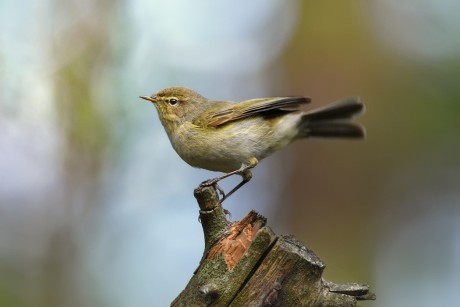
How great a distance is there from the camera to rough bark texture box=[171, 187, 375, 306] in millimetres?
3363

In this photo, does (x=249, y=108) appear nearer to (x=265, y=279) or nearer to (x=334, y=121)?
(x=334, y=121)

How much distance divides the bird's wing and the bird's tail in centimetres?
69

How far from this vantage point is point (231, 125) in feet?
18.0

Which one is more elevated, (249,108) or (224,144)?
(249,108)

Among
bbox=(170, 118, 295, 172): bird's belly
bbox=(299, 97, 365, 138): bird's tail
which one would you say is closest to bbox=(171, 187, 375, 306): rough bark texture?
bbox=(170, 118, 295, 172): bird's belly

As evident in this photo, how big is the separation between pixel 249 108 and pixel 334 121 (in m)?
1.25

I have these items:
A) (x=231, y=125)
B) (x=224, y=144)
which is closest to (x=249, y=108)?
(x=231, y=125)

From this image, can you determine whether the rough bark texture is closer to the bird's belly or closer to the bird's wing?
the bird's belly

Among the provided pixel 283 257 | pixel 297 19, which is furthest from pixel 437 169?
pixel 283 257

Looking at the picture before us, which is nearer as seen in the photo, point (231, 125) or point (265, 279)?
point (265, 279)

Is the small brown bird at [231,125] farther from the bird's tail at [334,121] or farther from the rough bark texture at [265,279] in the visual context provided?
the rough bark texture at [265,279]

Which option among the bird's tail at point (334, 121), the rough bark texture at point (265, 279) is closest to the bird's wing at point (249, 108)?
the bird's tail at point (334, 121)

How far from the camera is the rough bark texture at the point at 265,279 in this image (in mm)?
3363

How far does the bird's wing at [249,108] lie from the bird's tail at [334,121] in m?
0.69
